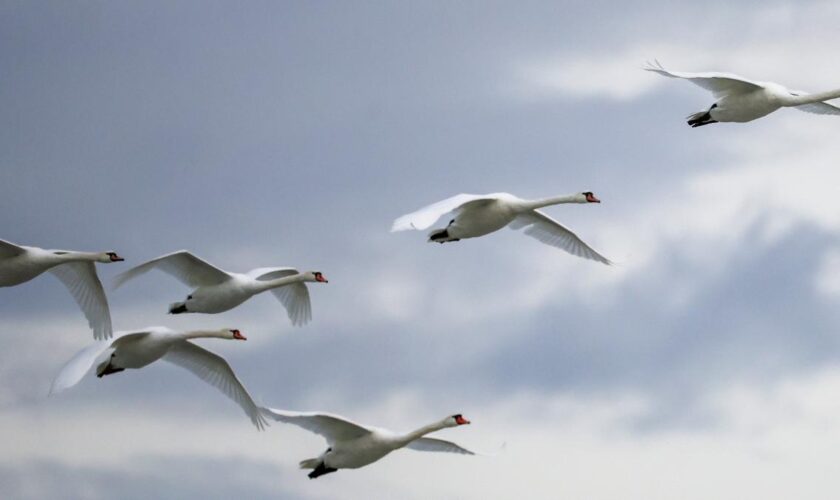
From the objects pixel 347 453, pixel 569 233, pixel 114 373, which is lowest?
pixel 347 453

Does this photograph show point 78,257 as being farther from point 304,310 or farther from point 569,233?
point 569,233

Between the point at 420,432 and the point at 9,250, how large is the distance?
8.86 m

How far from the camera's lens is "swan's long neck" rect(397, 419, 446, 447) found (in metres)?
35.8

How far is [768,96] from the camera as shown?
129ft

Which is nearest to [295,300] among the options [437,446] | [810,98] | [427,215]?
[437,446]

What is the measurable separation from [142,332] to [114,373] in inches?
56.8

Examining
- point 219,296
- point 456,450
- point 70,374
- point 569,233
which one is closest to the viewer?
point 70,374

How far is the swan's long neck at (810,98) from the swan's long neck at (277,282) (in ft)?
34.7

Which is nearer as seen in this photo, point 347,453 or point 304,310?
point 347,453

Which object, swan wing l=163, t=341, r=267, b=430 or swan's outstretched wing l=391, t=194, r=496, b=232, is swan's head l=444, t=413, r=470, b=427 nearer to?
swan's outstretched wing l=391, t=194, r=496, b=232

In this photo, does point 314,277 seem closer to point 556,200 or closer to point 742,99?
point 556,200

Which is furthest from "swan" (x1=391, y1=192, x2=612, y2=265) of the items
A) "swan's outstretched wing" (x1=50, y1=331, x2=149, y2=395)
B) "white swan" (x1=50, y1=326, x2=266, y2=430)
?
"swan's outstretched wing" (x1=50, y1=331, x2=149, y2=395)

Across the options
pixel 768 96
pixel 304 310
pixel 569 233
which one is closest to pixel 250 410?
pixel 304 310

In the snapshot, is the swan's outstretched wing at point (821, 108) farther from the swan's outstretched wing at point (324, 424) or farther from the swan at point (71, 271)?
the swan at point (71, 271)
